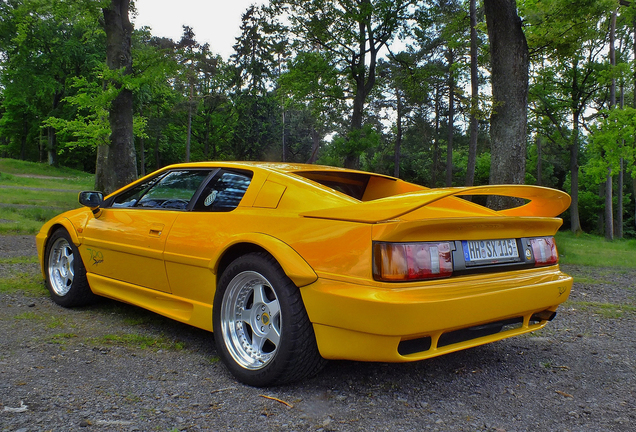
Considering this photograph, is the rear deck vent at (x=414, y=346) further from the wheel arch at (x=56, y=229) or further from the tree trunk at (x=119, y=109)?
the tree trunk at (x=119, y=109)

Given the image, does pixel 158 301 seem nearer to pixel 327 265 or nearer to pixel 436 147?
pixel 327 265

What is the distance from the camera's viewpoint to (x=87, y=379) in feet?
8.71

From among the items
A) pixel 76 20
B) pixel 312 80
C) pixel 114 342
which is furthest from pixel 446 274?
pixel 312 80

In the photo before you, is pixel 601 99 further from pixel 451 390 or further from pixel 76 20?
pixel 451 390

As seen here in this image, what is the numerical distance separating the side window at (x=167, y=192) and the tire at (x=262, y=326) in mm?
886

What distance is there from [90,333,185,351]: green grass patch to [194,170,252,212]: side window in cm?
98

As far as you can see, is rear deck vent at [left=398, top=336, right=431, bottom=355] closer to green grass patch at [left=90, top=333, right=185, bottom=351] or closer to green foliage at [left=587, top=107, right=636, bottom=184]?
green grass patch at [left=90, top=333, right=185, bottom=351]

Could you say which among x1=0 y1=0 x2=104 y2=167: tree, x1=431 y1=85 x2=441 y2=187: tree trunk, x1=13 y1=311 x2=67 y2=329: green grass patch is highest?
x1=0 y1=0 x2=104 y2=167: tree

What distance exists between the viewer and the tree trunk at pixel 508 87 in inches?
294

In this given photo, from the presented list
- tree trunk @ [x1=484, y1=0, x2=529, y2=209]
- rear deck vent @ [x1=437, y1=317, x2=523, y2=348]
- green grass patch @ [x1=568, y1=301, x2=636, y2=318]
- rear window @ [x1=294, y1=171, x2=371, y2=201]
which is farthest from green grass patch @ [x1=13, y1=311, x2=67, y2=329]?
tree trunk @ [x1=484, y1=0, x2=529, y2=209]

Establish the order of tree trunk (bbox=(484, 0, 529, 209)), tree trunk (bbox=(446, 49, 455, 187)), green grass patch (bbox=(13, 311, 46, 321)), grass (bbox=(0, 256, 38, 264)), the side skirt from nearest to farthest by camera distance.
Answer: the side skirt, green grass patch (bbox=(13, 311, 46, 321)), grass (bbox=(0, 256, 38, 264)), tree trunk (bbox=(484, 0, 529, 209)), tree trunk (bbox=(446, 49, 455, 187))

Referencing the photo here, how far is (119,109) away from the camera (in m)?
12.6

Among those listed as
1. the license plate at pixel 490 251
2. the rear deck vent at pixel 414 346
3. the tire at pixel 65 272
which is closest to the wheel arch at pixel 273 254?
the rear deck vent at pixel 414 346

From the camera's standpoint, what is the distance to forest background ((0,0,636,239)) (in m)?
11.7
